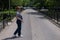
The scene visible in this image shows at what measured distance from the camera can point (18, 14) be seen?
1406 centimetres

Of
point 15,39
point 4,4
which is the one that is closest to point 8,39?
point 15,39

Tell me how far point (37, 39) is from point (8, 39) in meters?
1.69

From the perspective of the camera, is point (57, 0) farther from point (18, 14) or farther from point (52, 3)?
point (18, 14)

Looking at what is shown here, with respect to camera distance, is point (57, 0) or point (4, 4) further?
point (4, 4)

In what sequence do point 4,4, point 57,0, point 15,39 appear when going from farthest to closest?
point 4,4, point 57,0, point 15,39

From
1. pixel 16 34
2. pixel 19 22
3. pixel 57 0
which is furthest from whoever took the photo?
pixel 57 0

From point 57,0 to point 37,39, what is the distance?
37698 millimetres

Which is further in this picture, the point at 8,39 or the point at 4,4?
the point at 4,4

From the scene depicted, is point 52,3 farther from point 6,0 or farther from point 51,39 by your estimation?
point 51,39

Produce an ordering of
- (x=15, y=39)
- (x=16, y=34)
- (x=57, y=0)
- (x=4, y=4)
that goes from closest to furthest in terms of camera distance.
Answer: (x=15, y=39) < (x=16, y=34) < (x=57, y=0) < (x=4, y=4)

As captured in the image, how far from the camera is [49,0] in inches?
2087

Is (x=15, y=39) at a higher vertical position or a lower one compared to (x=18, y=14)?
lower

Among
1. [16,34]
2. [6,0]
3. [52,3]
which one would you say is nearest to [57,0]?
[52,3]

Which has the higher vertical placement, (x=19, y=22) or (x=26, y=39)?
(x=19, y=22)
